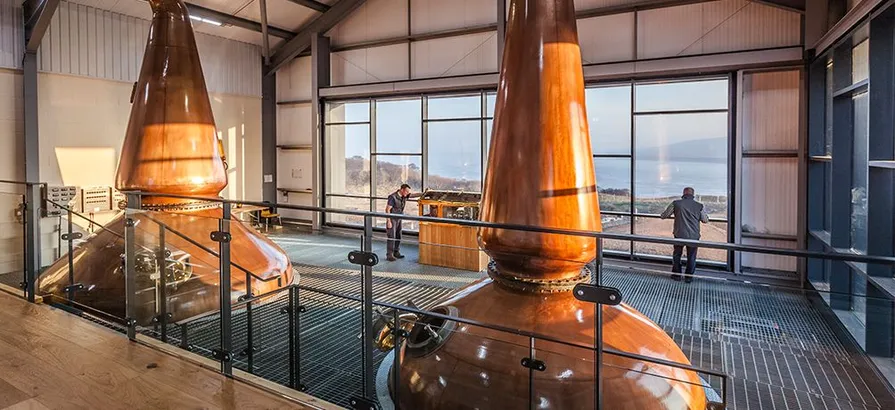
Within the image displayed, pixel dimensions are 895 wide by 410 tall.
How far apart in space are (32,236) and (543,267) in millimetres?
4433

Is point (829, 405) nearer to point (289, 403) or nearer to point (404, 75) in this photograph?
point (289, 403)

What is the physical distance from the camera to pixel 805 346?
2373 mm

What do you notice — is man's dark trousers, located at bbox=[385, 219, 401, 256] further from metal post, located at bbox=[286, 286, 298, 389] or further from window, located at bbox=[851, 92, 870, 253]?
window, located at bbox=[851, 92, 870, 253]

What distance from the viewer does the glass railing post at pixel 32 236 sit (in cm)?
435

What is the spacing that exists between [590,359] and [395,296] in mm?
4575

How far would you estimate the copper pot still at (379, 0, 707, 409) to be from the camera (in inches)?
104

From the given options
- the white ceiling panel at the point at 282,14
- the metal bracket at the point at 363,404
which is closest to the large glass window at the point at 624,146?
the white ceiling panel at the point at 282,14

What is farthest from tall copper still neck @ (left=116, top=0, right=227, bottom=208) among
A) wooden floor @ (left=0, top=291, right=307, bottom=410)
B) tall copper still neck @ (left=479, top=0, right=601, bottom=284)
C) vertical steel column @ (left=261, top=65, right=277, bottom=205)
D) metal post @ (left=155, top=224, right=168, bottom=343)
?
vertical steel column @ (left=261, top=65, right=277, bottom=205)

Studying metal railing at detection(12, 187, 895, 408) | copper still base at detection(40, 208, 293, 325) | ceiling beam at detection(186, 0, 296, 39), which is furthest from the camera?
ceiling beam at detection(186, 0, 296, 39)

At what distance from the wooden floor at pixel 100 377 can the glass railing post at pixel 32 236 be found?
1.07 m

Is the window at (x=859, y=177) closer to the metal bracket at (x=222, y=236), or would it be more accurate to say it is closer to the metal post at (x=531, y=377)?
the metal post at (x=531, y=377)

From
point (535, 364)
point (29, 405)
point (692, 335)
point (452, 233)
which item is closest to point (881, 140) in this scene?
point (692, 335)

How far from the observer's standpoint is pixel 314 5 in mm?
12320

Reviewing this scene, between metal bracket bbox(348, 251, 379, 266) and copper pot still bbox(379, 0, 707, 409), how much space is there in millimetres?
560
